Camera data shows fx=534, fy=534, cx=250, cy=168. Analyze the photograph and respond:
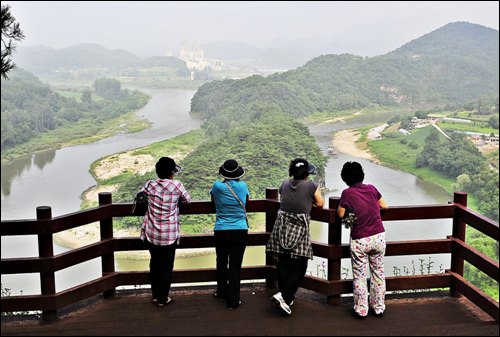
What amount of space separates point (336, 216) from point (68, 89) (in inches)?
5497

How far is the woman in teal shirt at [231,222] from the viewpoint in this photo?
4219 mm

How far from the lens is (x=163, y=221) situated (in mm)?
4172

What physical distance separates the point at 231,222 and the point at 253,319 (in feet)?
2.49

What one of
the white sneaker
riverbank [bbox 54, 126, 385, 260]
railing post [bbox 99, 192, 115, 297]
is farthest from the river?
the white sneaker

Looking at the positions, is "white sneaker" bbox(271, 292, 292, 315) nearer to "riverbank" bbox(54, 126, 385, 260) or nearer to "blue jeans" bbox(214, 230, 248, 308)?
"blue jeans" bbox(214, 230, 248, 308)

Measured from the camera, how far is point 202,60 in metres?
167

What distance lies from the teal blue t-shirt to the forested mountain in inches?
3814

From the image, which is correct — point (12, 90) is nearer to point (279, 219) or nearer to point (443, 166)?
point (443, 166)

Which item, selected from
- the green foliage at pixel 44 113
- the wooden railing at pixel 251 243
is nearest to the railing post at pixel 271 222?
the wooden railing at pixel 251 243

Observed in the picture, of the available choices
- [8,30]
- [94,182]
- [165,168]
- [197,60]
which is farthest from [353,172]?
[197,60]

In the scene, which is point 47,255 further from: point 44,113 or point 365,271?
point 44,113

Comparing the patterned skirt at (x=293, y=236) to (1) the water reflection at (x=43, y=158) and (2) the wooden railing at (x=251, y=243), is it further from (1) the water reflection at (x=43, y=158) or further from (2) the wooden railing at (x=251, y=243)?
(1) the water reflection at (x=43, y=158)

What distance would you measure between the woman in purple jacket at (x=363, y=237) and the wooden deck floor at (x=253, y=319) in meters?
0.16

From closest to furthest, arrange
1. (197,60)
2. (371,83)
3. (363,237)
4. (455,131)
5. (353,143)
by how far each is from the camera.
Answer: (363,237) < (353,143) < (455,131) < (371,83) < (197,60)
